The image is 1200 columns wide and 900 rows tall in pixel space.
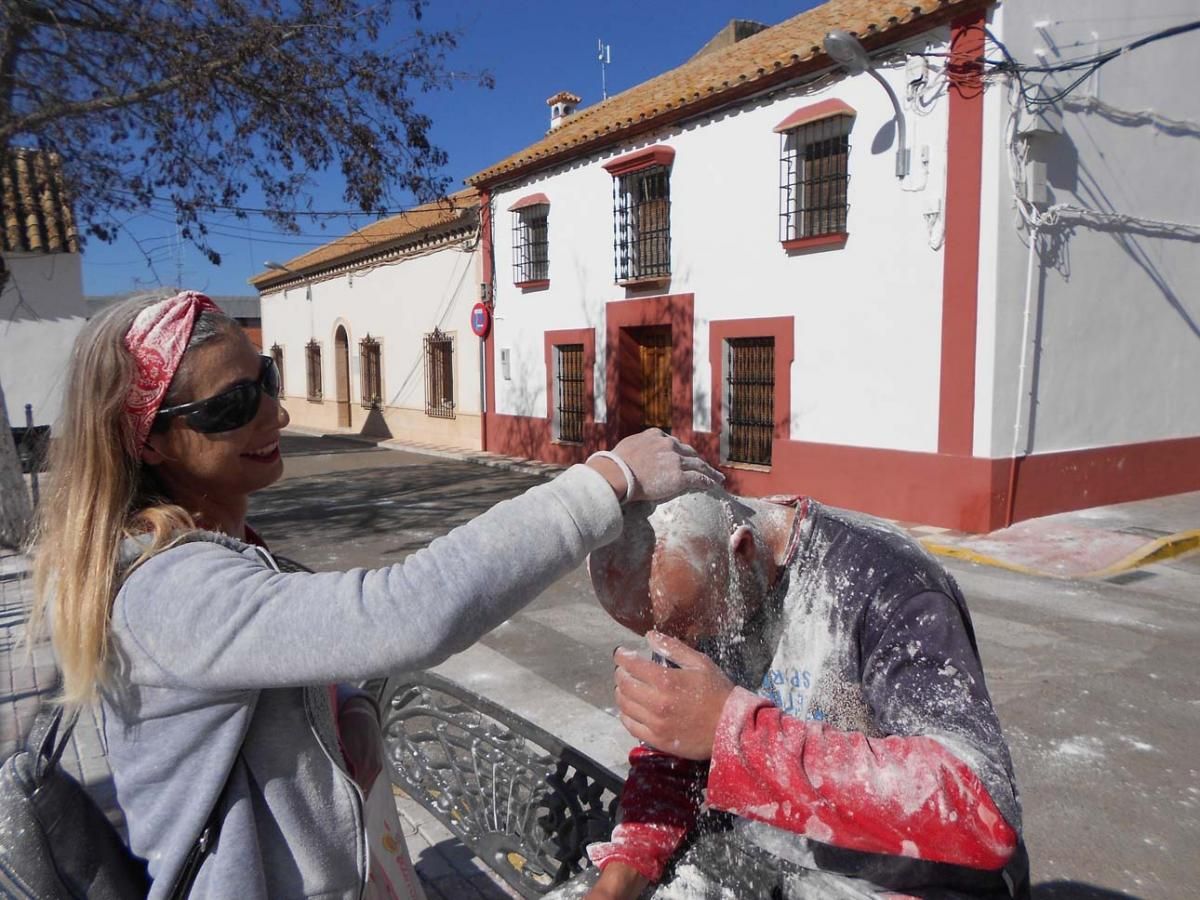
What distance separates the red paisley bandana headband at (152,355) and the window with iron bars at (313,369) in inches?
928

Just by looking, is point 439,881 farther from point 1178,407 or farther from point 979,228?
point 1178,407

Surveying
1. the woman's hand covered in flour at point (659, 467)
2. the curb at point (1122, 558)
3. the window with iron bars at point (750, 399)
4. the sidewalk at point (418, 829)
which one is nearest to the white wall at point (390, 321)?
the window with iron bars at point (750, 399)

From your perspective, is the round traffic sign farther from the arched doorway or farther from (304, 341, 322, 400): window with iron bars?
(304, 341, 322, 400): window with iron bars

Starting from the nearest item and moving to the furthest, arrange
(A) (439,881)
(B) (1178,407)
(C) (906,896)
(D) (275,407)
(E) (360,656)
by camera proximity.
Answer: (E) (360,656), (C) (906,896), (D) (275,407), (A) (439,881), (B) (1178,407)

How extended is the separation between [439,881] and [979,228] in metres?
7.40

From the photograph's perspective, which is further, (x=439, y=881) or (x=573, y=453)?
(x=573, y=453)

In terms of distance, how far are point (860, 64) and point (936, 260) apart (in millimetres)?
1993

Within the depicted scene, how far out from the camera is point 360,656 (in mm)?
1083

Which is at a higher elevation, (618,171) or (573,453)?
(618,171)

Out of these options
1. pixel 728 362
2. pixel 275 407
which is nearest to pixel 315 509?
pixel 728 362

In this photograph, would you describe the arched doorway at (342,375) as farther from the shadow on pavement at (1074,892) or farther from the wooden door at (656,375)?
the shadow on pavement at (1074,892)

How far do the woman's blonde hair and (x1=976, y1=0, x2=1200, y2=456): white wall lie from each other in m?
7.93

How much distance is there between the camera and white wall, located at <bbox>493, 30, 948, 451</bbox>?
27.8 feet

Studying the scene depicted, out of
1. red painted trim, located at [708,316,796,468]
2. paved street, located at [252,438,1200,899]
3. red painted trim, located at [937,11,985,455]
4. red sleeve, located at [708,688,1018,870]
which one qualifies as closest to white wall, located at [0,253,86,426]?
paved street, located at [252,438,1200,899]
